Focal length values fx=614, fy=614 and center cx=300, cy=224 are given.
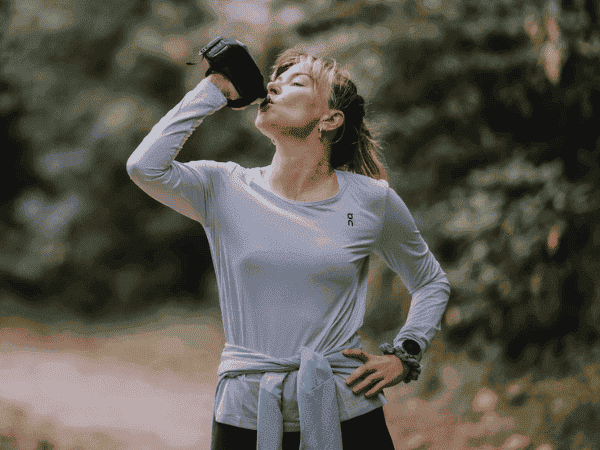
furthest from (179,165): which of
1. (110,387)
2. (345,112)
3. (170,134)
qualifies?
(110,387)

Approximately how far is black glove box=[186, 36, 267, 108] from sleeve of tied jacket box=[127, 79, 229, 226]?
0.12 feet

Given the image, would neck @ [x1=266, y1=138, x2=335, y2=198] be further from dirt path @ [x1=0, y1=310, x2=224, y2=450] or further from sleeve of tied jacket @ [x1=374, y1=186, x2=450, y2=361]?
dirt path @ [x1=0, y1=310, x2=224, y2=450]

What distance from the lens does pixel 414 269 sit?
1.43 m

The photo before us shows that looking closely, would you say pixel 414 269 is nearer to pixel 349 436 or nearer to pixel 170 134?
pixel 349 436

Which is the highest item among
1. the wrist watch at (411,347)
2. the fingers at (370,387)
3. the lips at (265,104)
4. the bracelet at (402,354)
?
the lips at (265,104)

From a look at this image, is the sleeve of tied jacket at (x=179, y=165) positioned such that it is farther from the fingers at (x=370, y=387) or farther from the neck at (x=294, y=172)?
the fingers at (x=370, y=387)

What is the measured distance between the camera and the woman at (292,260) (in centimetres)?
113

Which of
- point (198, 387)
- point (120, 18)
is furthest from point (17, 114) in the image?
point (198, 387)

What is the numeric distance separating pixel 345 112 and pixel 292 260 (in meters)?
0.41

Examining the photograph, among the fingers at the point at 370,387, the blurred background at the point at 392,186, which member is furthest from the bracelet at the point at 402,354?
the blurred background at the point at 392,186

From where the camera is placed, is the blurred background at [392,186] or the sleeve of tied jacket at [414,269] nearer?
the sleeve of tied jacket at [414,269]

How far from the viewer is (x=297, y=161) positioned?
127 cm

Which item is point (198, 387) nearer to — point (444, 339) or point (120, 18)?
point (444, 339)

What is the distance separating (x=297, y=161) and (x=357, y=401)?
495mm
